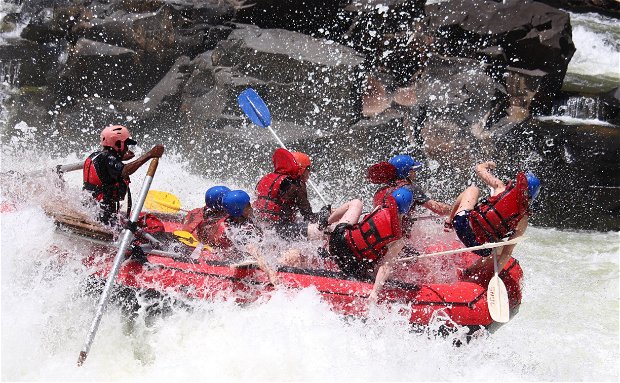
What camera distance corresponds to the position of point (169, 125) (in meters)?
9.20

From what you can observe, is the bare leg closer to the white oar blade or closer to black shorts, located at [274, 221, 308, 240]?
black shorts, located at [274, 221, 308, 240]

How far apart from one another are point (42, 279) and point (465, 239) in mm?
3151

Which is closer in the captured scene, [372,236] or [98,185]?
[372,236]

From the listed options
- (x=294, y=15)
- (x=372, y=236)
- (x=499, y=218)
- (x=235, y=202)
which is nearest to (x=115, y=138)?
(x=235, y=202)

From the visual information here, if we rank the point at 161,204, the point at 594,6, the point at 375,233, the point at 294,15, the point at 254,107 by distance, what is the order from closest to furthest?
the point at 375,233, the point at 161,204, the point at 254,107, the point at 294,15, the point at 594,6

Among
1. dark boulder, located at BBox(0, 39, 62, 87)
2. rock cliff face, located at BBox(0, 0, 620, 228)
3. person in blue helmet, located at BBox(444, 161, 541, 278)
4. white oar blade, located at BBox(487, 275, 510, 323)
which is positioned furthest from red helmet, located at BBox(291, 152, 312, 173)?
dark boulder, located at BBox(0, 39, 62, 87)

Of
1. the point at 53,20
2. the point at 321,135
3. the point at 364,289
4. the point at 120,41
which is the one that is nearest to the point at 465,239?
the point at 364,289

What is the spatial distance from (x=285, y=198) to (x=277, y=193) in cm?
9

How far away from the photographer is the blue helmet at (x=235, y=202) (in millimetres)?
4762

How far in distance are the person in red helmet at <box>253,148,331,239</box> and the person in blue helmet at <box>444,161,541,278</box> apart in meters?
1.29

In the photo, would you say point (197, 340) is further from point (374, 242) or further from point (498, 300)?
point (498, 300)

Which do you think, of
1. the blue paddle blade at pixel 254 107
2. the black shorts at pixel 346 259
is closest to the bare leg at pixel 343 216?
the black shorts at pixel 346 259

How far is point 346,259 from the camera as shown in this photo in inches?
188

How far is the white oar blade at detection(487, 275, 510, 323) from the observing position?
4469 millimetres
